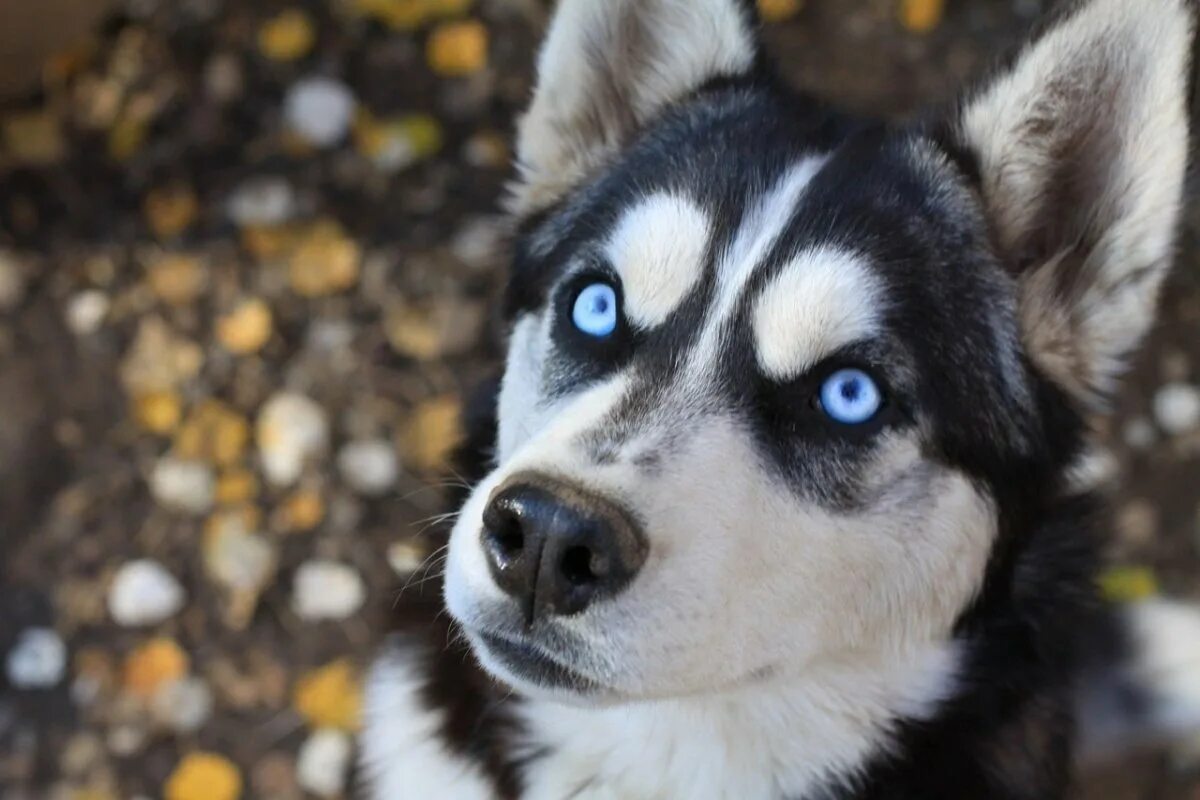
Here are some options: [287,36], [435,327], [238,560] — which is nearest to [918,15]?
[435,327]

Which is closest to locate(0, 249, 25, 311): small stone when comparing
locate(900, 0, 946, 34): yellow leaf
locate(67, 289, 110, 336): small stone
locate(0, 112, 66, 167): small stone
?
locate(67, 289, 110, 336): small stone

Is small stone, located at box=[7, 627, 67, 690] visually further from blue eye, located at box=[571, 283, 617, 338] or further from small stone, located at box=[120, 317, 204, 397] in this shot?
blue eye, located at box=[571, 283, 617, 338]

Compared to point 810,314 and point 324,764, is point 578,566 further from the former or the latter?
point 324,764

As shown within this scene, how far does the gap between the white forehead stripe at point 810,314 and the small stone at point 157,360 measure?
2033mm

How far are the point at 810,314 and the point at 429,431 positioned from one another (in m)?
1.72

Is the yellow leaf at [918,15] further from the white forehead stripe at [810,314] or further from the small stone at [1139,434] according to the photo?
the white forehead stripe at [810,314]

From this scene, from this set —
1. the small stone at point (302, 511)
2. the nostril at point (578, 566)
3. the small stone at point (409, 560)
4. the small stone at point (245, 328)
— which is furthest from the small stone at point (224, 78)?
the nostril at point (578, 566)

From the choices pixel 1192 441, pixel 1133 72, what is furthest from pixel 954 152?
pixel 1192 441

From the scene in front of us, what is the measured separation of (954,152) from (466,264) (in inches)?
70.5

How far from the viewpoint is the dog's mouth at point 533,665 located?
1.56 m

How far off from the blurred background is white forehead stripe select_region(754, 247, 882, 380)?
1137 mm

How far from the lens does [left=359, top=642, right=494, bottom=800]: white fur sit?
2031 mm

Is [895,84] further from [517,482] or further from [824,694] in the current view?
[517,482]

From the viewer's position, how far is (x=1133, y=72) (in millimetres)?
1677
